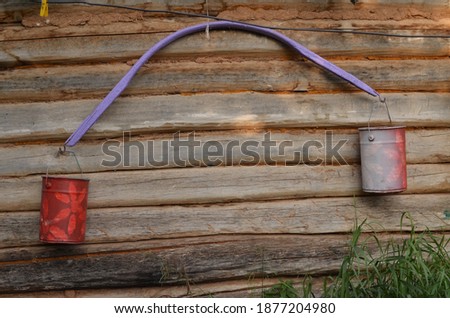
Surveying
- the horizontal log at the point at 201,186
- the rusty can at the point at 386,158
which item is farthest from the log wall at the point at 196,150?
the rusty can at the point at 386,158

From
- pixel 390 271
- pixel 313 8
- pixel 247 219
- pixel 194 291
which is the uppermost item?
pixel 313 8

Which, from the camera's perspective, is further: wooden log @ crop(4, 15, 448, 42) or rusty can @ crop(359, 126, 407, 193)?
wooden log @ crop(4, 15, 448, 42)

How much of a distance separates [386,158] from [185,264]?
54.5 inches

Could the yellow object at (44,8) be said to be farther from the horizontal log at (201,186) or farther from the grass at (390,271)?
the grass at (390,271)

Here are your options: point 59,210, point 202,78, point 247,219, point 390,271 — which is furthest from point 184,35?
point 390,271

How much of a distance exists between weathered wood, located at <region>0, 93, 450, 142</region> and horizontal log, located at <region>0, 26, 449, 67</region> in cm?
27

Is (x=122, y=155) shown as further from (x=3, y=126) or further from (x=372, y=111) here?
(x=372, y=111)

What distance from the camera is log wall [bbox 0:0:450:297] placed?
474cm

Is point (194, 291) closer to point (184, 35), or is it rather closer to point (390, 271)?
point (390, 271)

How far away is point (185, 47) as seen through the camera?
4.83 meters

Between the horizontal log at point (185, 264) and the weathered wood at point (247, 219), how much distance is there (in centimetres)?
7

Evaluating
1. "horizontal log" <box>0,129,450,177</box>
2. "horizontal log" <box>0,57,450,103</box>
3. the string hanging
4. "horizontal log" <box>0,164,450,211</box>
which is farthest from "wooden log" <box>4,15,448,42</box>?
"horizontal log" <box>0,164,450,211</box>

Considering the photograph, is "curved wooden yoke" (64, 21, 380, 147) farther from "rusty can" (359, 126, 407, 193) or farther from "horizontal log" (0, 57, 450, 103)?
"rusty can" (359, 126, 407, 193)

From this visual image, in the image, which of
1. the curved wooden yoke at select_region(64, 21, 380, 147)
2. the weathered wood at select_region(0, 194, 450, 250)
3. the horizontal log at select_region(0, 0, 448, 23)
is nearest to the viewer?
the curved wooden yoke at select_region(64, 21, 380, 147)
